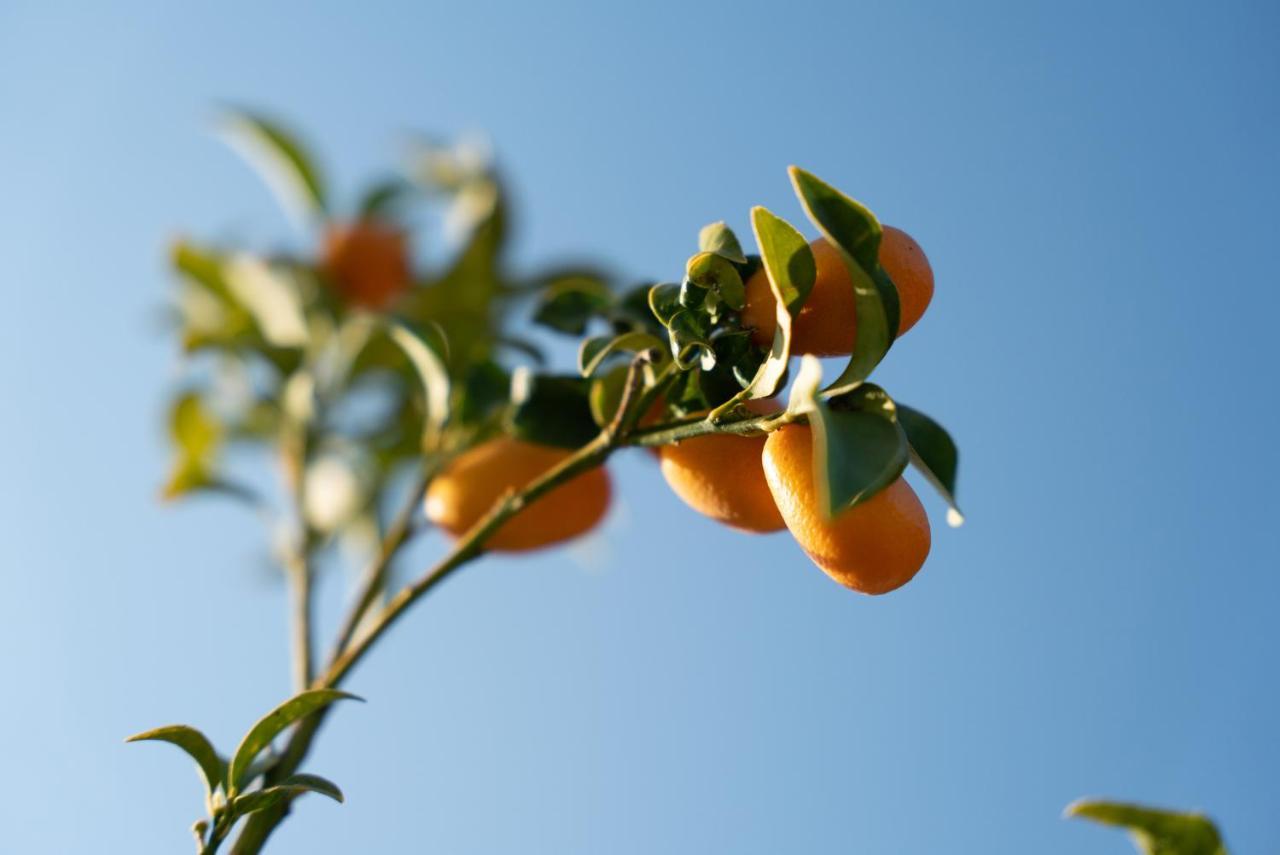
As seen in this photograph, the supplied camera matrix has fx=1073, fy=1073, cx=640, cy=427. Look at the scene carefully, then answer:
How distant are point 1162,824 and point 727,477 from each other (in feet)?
1.25

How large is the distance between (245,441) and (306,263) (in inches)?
15.1

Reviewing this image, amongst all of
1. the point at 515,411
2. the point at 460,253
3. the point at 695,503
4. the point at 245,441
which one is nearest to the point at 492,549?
A: the point at 515,411

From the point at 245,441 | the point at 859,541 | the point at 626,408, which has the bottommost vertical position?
the point at 859,541

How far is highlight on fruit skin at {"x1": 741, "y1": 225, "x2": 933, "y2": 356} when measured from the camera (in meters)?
0.79

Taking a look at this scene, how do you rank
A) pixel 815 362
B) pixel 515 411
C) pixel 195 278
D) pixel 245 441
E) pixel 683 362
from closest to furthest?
pixel 815 362
pixel 683 362
pixel 515 411
pixel 195 278
pixel 245 441

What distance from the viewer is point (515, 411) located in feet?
3.53

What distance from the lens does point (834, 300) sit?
785 mm

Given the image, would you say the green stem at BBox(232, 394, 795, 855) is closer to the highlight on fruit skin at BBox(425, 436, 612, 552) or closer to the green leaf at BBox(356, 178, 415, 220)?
the highlight on fruit skin at BBox(425, 436, 612, 552)

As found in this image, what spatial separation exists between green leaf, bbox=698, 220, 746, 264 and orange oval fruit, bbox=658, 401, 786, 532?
12 cm

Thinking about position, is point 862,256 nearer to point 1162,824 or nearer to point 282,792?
point 1162,824

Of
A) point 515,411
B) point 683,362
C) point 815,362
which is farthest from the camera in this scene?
point 515,411

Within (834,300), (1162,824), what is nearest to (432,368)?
(834,300)

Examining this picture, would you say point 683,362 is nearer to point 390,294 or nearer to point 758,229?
point 758,229

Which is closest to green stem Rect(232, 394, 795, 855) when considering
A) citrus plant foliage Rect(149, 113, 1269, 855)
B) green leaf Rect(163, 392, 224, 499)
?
citrus plant foliage Rect(149, 113, 1269, 855)
